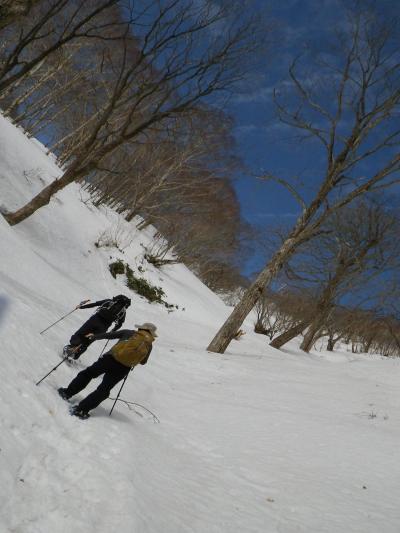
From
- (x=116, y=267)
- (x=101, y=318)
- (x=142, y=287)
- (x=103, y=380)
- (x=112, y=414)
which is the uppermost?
(x=142, y=287)

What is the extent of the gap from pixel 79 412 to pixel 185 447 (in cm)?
120

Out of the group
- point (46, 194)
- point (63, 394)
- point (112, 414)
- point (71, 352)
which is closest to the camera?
point (63, 394)

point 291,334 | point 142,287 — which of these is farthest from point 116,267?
point 291,334

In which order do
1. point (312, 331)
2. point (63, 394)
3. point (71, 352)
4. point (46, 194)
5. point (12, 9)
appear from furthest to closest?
point (312, 331)
point (46, 194)
point (12, 9)
point (71, 352)
point (63, 394)

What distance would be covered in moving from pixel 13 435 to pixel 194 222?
17.9m

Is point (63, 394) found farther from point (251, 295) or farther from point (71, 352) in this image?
point (251, 295)

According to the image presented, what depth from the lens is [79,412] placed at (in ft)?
11.6

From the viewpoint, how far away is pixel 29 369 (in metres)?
3.72

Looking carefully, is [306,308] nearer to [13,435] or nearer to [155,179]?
[155,179]

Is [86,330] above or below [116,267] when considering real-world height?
below

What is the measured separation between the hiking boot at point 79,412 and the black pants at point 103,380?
1.0 inches

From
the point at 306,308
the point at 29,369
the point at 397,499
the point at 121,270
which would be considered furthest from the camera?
the point at 306,308

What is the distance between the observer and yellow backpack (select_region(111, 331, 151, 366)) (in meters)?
3.93

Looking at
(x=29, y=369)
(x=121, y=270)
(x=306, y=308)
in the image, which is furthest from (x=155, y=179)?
(x=29, y=369)
